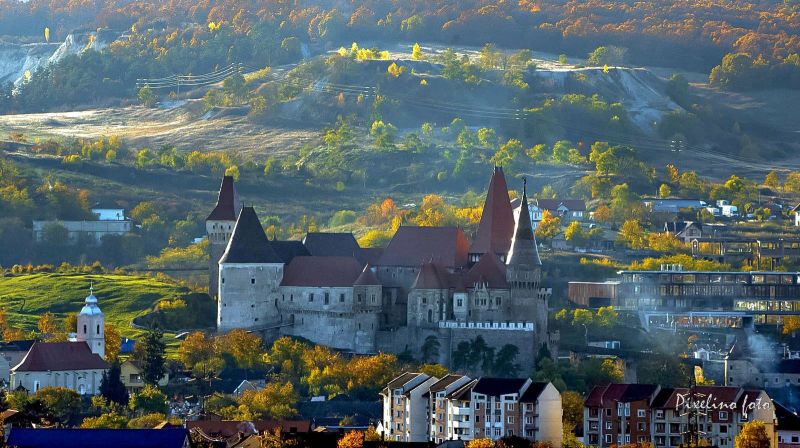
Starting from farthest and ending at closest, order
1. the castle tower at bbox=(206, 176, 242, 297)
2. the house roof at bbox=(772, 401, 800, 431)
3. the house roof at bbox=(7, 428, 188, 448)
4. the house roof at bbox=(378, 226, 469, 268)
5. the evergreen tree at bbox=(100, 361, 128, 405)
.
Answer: the castle tower at bbox=(206, 176, 242, 297) → the house roof at bbox=(378, 226, 469, 268) → the evergreen tree at bbox=(100, 361, 128, 405) → the house roof at bbox=(772, 401, 800, 431) → the house roof at bbox=(7, 428, 188, 448)

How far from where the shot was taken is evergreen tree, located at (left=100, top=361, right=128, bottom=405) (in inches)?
4139

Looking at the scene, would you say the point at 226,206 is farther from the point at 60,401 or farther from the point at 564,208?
the point at 564,208

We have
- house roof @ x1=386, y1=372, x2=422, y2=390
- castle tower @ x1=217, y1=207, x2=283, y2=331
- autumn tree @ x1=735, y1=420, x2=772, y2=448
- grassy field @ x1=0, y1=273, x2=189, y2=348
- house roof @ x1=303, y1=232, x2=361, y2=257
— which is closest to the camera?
autumn tree @ x1=735, y1=420, x2=772, y2=448

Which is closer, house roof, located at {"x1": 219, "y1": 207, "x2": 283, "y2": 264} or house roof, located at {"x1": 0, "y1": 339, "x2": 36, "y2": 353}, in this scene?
house roof, located at {"x1": 0, "y1": 339, "x2": 36, "y2": 353}

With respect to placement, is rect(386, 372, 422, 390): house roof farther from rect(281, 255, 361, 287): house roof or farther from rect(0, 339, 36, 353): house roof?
rect(0, 339, 36, 353): house roof

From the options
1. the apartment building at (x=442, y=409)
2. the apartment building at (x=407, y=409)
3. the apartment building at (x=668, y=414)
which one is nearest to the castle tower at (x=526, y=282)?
the apartment building at (x=407, y=409)

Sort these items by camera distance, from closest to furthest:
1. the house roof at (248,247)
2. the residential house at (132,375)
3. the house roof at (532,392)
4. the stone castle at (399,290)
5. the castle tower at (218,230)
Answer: the house roof at (532,392), the residential house at (132,375), the stone castle at (399,290), the house roof at (248,247), the castle tower at (218,230)

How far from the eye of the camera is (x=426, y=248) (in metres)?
118

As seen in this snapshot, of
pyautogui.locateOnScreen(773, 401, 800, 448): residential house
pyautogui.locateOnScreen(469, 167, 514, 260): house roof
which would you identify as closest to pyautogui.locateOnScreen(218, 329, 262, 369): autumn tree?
pyautogui.locateOnScreen(469, 167, 514, 260): house roof

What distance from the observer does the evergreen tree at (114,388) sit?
10512 cm

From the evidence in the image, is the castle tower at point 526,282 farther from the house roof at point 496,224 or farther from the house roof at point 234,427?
the house roof at point 234,427

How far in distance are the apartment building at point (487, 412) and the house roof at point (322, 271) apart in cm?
1902

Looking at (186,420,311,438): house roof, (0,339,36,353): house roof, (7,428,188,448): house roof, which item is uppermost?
(0,339,36,353): house roof

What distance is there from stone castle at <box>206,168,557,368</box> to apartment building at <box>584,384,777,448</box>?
16441mm
